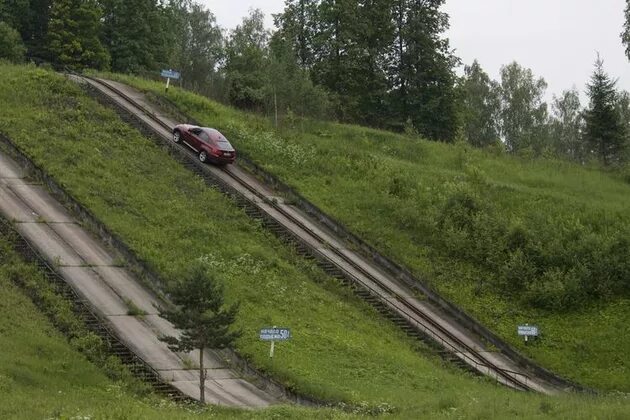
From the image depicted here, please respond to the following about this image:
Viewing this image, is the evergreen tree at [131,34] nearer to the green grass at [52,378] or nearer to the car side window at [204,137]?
the car side window at [204,137]

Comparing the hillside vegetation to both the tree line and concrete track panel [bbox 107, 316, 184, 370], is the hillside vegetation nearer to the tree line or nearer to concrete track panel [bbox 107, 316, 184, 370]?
concrete track panel [bbox 107, 316, 184, 370]

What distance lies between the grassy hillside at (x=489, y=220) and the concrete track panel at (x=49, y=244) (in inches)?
549

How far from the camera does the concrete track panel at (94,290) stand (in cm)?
2558

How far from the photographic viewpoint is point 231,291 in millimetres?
27984

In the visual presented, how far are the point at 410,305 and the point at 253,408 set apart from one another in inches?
488

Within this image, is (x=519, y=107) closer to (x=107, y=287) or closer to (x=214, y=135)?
(x=214, y=135)

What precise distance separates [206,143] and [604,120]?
29340 millimetres

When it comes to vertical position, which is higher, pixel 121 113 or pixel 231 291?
pixel 121 113

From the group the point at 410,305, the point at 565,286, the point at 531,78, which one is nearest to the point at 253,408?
the point at 410,305

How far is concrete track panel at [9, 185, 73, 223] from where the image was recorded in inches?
1227

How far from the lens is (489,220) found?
37406mm

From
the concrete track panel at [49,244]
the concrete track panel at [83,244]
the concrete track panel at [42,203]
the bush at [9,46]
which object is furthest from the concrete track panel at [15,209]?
the bush at [9,46]

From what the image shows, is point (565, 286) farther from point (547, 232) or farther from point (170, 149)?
point (170, 149)

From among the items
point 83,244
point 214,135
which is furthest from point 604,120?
point 83,244
